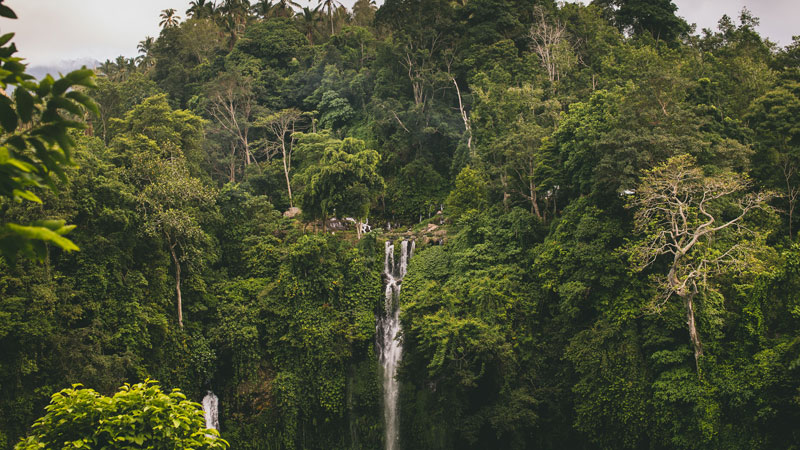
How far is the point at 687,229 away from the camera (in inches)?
515

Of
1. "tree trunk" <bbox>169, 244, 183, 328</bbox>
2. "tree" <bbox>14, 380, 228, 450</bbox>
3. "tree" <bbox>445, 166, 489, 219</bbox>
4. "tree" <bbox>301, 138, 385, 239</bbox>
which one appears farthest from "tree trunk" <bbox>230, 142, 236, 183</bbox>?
"tree" <bbox>14, 380, 228, 450</bbox>

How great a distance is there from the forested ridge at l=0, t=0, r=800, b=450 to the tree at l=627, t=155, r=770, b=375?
10 cm

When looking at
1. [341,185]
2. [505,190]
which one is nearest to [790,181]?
[505,190]

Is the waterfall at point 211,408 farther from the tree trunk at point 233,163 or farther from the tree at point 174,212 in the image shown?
the tree trunk at point 233,163

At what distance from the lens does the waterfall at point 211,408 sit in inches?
665

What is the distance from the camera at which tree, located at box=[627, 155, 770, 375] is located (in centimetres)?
1260

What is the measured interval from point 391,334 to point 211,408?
6188 millimetres

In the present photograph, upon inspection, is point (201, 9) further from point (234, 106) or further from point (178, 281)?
point (178, 281)

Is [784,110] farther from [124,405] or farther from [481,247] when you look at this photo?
[124,405]

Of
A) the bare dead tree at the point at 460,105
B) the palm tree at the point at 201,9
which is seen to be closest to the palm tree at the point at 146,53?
the palm tree at the point at 201,9

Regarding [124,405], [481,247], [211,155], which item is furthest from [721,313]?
[211,155]

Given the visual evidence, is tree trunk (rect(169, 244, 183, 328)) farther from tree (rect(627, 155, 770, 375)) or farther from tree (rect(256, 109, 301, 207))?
tree (rect(627, 155, 770, 375))

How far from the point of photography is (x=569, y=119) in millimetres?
17203

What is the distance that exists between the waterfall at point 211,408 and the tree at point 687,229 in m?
12.9
